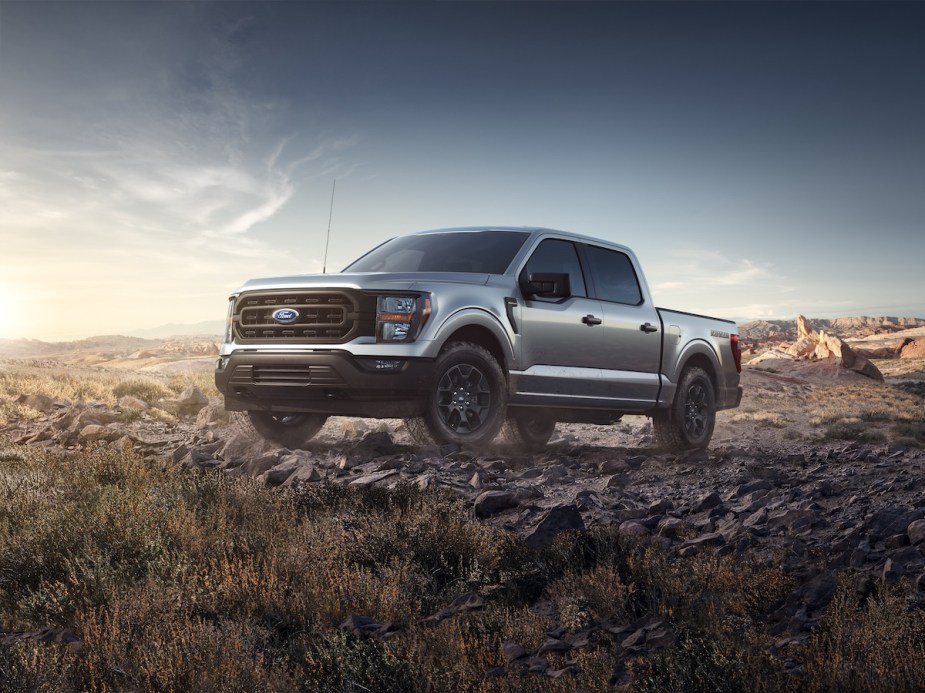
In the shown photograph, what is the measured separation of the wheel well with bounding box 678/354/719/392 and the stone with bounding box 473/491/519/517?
200 inches

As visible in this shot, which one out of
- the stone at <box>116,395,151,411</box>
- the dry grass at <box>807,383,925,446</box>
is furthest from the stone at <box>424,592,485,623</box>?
the stone at <box>116,395,151,411</box>

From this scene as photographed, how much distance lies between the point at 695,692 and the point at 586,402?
19.5ft

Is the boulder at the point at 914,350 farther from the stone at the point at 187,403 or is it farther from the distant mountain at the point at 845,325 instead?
the stone at the point at 187,403

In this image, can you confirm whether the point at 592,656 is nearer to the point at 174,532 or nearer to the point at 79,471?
the point at 174,532

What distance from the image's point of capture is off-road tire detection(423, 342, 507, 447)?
788 centimetres

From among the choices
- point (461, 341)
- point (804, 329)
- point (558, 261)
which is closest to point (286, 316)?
point (461, 341)

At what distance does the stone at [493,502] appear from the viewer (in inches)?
251

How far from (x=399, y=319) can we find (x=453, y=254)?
158cm

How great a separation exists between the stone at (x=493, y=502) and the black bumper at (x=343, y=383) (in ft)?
4.70

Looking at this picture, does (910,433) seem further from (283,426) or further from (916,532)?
(283,426)

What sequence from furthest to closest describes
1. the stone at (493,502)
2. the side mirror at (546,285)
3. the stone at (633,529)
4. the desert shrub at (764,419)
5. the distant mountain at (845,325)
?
1. the distant mountain at (845,325)
2. the desert shrub at (764,419)
3. the side mirror at (546,285)
4. the stone at (493,502)
5. the stone at (633,529)

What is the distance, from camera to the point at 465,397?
8211mm

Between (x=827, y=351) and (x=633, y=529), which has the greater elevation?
(x=827, y=351)

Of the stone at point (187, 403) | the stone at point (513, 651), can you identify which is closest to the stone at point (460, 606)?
the stone at point (513, 651)
